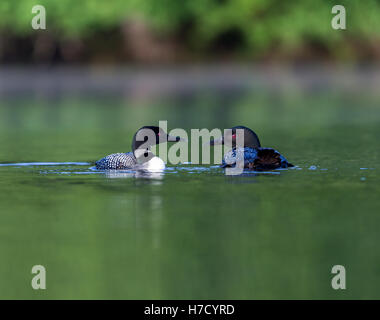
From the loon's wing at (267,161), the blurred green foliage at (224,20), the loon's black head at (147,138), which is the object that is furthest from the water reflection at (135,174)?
the blurred green foliage at (224,20)

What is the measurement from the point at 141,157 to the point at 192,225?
3.75 m

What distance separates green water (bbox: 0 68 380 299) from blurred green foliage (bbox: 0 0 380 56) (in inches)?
1143

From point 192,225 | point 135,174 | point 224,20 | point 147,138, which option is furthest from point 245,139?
point 224,20

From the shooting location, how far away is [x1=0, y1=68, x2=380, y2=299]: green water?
20.9 ft

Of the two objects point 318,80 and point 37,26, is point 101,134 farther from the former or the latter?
point 37,26

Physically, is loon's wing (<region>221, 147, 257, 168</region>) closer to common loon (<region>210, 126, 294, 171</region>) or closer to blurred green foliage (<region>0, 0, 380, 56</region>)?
common loon (<region>210, 126, 294, 171</region>)

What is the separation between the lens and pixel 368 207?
29.3 ft

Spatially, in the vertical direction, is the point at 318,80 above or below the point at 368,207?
above

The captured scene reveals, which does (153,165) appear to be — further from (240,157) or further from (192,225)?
(192,225)

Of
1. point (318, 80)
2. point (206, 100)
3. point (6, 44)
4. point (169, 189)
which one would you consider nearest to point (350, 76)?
point (318, 80)

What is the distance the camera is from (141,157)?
11875 millimetres

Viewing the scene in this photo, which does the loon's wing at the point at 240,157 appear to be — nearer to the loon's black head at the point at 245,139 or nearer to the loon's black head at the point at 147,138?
the loon's black head at the point at 245,139

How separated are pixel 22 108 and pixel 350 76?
1739cm

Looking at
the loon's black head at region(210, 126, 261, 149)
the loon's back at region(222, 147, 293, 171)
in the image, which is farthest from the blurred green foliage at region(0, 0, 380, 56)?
the loon's back at region(222, 147, 293, 171)
